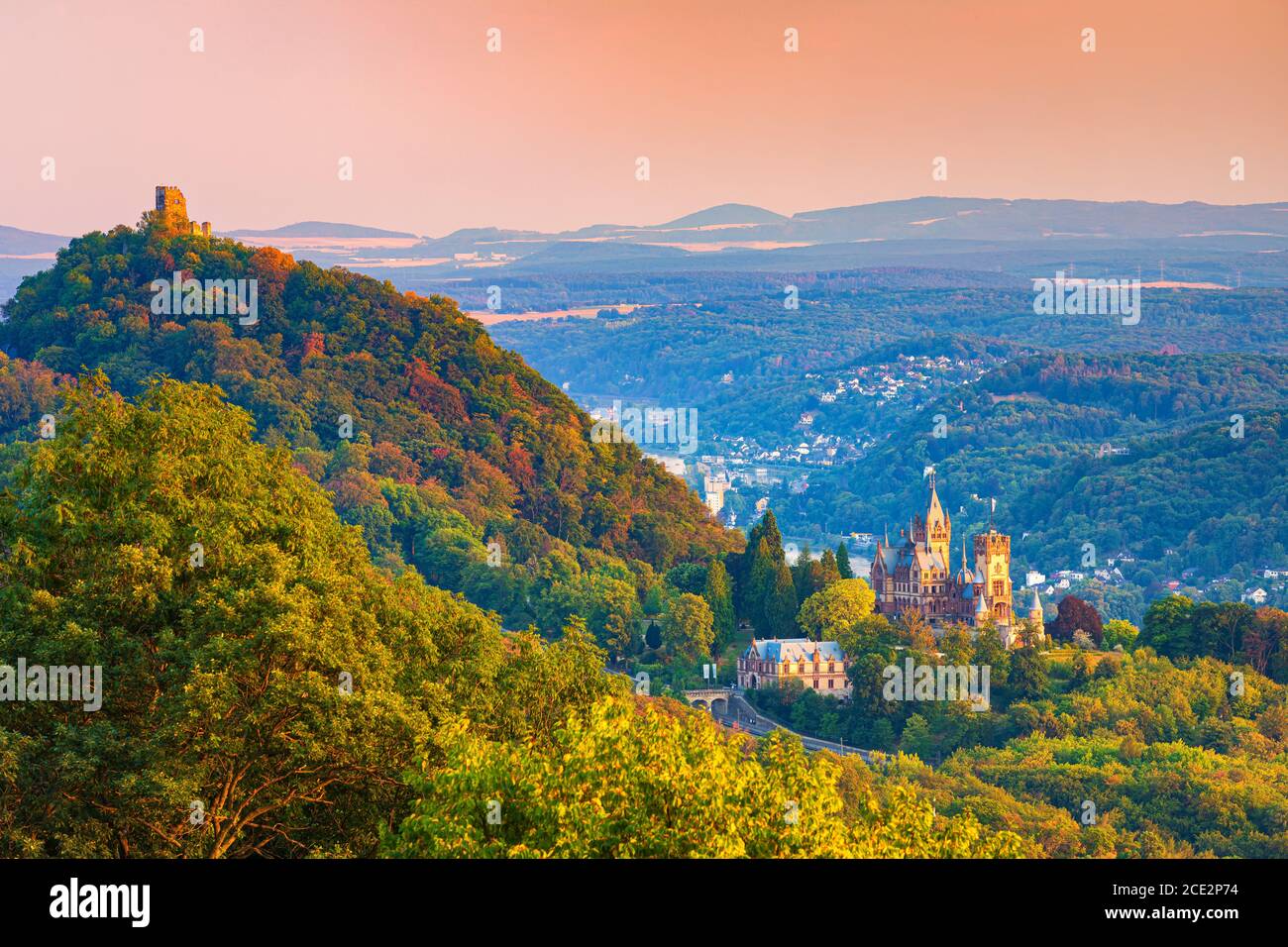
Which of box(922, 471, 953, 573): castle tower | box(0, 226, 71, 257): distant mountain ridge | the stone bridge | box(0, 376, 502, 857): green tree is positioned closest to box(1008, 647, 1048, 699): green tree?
the stone bridge

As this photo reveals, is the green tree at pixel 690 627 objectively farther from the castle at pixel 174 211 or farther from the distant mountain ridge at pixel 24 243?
the distant mountain ridge at pixel 24 243

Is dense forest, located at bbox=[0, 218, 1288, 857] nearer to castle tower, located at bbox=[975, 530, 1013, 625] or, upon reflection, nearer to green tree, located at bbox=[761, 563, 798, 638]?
green tree, located at bbox=[761, 563, 798, 638]

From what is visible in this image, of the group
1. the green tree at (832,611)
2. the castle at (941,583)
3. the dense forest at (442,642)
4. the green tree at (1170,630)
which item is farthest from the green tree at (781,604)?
the green tree at (1170,630)

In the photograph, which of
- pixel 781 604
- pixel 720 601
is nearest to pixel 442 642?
pixel 781 604

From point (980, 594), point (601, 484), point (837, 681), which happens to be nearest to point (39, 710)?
point (837, 681)

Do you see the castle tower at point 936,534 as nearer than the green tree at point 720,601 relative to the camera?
No

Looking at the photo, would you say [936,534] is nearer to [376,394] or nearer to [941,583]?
[941,583]

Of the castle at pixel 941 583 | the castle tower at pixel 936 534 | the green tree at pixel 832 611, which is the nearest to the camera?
the green tree at pixel 832 611

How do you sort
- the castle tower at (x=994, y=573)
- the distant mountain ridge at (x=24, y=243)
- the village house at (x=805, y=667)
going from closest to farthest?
1. the village house at (x=805, y=667)
2. the castle tower at (x=994, y=573)
3. the distant mountain ridge at (x=24, y=243)

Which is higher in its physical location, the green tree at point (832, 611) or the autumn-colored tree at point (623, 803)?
the autumn-colored tree at point (623, 803)
